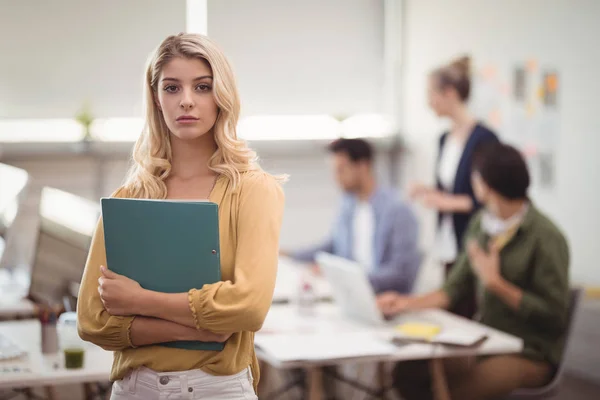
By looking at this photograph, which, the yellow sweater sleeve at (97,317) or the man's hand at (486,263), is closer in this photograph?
the yellow sweater sleeve at (97,317)

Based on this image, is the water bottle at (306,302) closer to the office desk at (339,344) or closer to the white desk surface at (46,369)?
the office desk at (339,344)

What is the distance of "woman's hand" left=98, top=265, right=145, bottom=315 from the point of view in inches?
60.2

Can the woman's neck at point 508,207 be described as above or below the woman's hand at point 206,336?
below

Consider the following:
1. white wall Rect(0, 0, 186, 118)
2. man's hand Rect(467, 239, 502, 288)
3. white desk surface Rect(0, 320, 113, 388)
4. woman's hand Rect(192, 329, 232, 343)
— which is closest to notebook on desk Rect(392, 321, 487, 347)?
man's hand Rect(467, 239, 502, 288)

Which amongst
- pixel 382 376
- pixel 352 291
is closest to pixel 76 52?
pixel 382 376

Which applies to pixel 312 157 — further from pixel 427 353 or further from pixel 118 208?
pixel 118 208

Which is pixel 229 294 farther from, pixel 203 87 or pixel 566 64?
pixel 566 64

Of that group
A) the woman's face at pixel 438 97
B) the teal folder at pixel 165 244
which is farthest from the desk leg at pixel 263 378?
the teal folder at pixel 165 244

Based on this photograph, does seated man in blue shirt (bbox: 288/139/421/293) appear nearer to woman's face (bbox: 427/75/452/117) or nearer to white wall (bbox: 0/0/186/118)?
woman's face (bbox: 427/75/452/117)

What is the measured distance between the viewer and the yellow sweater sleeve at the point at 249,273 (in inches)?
59.1

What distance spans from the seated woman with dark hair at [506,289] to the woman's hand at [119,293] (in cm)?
176

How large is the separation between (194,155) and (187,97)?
141 mm

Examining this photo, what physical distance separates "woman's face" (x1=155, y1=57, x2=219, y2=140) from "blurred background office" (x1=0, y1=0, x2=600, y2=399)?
126 inches

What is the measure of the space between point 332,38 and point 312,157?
1034mm
